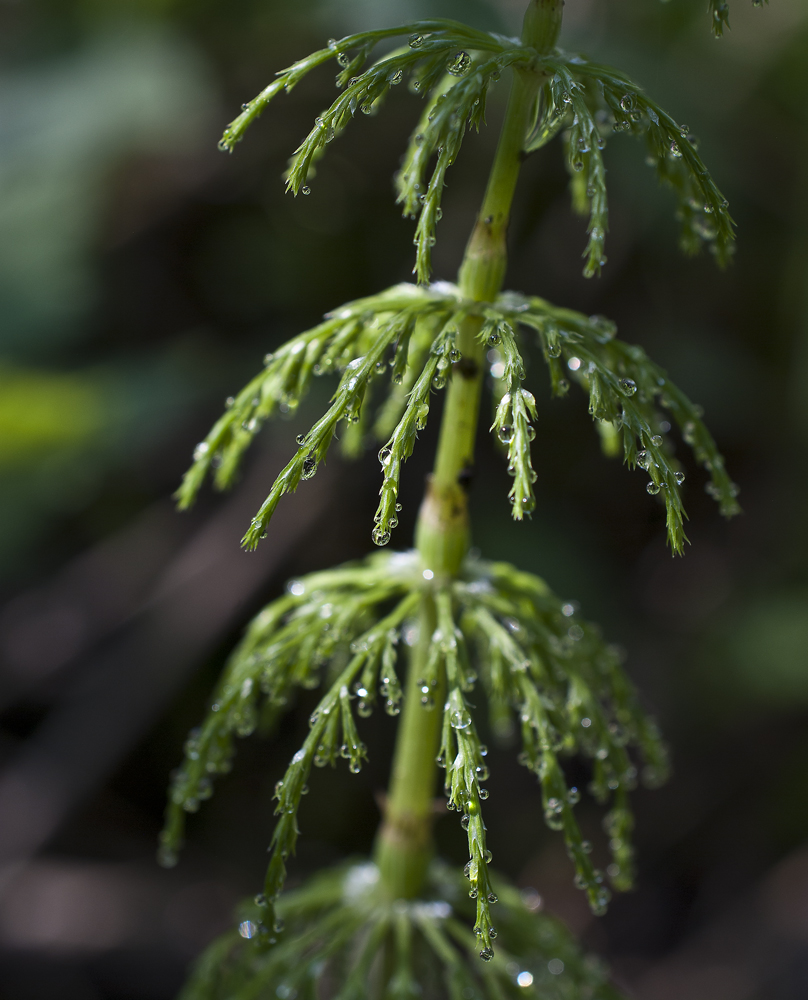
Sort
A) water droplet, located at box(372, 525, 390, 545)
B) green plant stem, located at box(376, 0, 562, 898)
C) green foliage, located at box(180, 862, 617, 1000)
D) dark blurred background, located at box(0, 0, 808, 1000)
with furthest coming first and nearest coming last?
dark blurred background, located at box(0, 0, 808, 1000) < green foliage, located at box(180, 862, 617, 1000) < green plant stem, located at box(376, 0, 562, 898) < water droplet, located at box(372, 525, 390, 545)

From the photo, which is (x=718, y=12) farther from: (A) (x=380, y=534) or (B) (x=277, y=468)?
(B) (x=277, y=468)

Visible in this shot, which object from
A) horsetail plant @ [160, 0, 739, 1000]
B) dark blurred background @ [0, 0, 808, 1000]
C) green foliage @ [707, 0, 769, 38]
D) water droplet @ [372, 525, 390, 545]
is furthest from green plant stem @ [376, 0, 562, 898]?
dark blurred background @ [0, 0, 808, 1000]

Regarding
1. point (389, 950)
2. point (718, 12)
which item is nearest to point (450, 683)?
point (389, 950)

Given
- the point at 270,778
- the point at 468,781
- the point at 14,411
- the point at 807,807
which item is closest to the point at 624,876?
the point at 468,781

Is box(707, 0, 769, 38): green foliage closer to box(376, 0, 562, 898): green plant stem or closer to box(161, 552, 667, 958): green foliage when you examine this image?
box(376, 0, 562, 898): green plant stem

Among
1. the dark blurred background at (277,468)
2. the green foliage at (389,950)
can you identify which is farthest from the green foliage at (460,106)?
the dark blurred background at (277,468)

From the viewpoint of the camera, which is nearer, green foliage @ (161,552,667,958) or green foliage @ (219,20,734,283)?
green foliage @ (219,20,734,283)

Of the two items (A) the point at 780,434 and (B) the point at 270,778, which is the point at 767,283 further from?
(B) the point at 270,778
